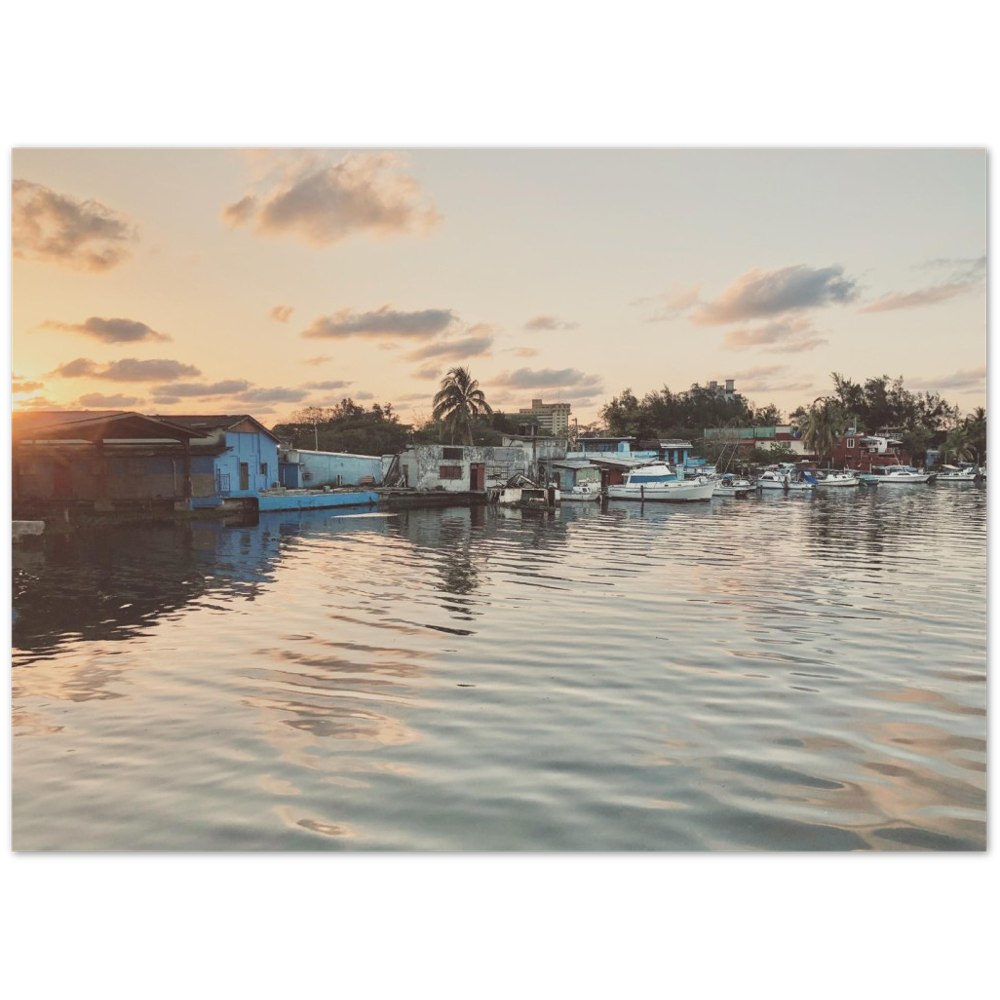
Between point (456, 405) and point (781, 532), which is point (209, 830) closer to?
point (781, 532)

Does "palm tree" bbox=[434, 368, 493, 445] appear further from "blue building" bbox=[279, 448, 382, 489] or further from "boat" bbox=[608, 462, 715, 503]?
"boat" bbox=[608, 462, 715, 503]

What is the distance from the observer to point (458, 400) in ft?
169

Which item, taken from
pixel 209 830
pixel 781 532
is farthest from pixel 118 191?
pixel 781 532

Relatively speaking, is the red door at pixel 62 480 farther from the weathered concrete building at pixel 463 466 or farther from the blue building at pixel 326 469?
the weathered concrete building at pixel 463 466

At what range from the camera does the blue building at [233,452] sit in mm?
36188

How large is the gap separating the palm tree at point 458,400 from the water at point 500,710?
→ 3512 cm

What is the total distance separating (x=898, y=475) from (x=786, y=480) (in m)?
11.7

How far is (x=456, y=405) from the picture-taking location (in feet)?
169

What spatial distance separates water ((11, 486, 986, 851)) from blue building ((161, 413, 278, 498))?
792 inches

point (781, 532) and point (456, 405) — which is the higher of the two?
point (456, 405)

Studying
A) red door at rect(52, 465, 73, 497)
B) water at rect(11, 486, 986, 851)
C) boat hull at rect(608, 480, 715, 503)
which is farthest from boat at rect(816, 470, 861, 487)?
red door at rect(52, 465, 73, 497)

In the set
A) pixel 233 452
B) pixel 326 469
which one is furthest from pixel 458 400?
pixel 233 452

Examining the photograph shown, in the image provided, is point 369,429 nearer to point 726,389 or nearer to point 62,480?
point 62,480
